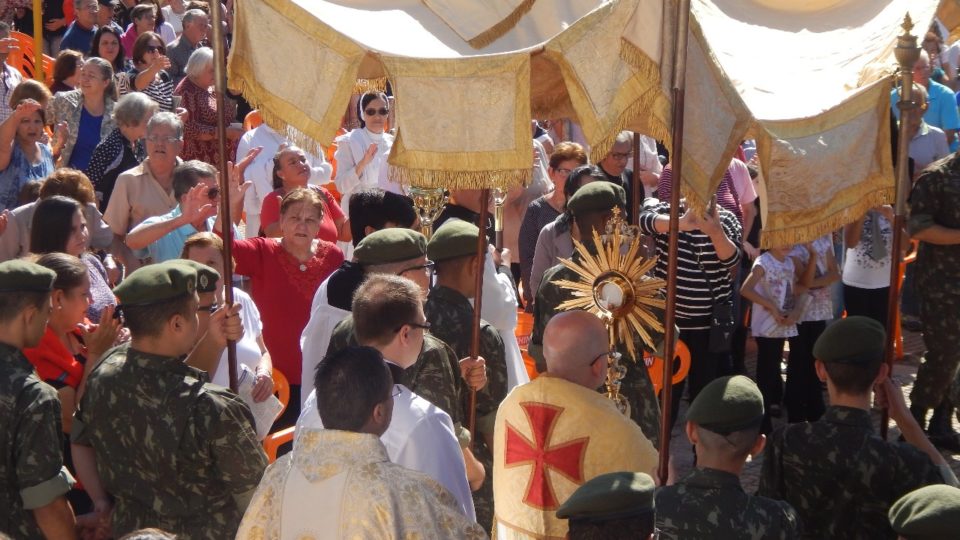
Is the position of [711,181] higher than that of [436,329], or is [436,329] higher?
[711,181]

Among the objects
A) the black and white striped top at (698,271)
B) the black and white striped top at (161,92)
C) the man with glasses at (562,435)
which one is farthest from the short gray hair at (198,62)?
the man with glasses at (562,435)

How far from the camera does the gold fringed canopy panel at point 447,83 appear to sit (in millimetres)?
4633

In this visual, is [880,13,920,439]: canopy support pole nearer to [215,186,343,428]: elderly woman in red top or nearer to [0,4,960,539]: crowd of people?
[0,4,960,539]: crowd of people

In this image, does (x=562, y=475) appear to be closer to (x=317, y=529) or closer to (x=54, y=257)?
(x=317, y=529)

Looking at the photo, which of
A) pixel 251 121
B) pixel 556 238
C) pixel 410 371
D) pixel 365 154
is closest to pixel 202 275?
pixel 410 371

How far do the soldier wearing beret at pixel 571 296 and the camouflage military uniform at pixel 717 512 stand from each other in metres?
1.88

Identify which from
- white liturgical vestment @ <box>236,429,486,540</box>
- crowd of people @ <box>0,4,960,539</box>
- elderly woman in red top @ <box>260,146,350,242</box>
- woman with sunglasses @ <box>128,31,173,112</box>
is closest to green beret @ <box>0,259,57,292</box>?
crowd of people @ <box>0,4,960,539</box>

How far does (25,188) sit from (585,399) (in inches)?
184

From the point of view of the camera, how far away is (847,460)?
4461 mm

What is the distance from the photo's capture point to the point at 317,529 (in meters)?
3.74

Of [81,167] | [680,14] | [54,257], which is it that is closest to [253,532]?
[54,257]

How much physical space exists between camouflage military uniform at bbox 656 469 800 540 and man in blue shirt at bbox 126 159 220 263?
4452 mm

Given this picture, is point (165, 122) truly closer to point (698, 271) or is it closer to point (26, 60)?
point (698, 271)

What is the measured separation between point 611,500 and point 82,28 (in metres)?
13.2
